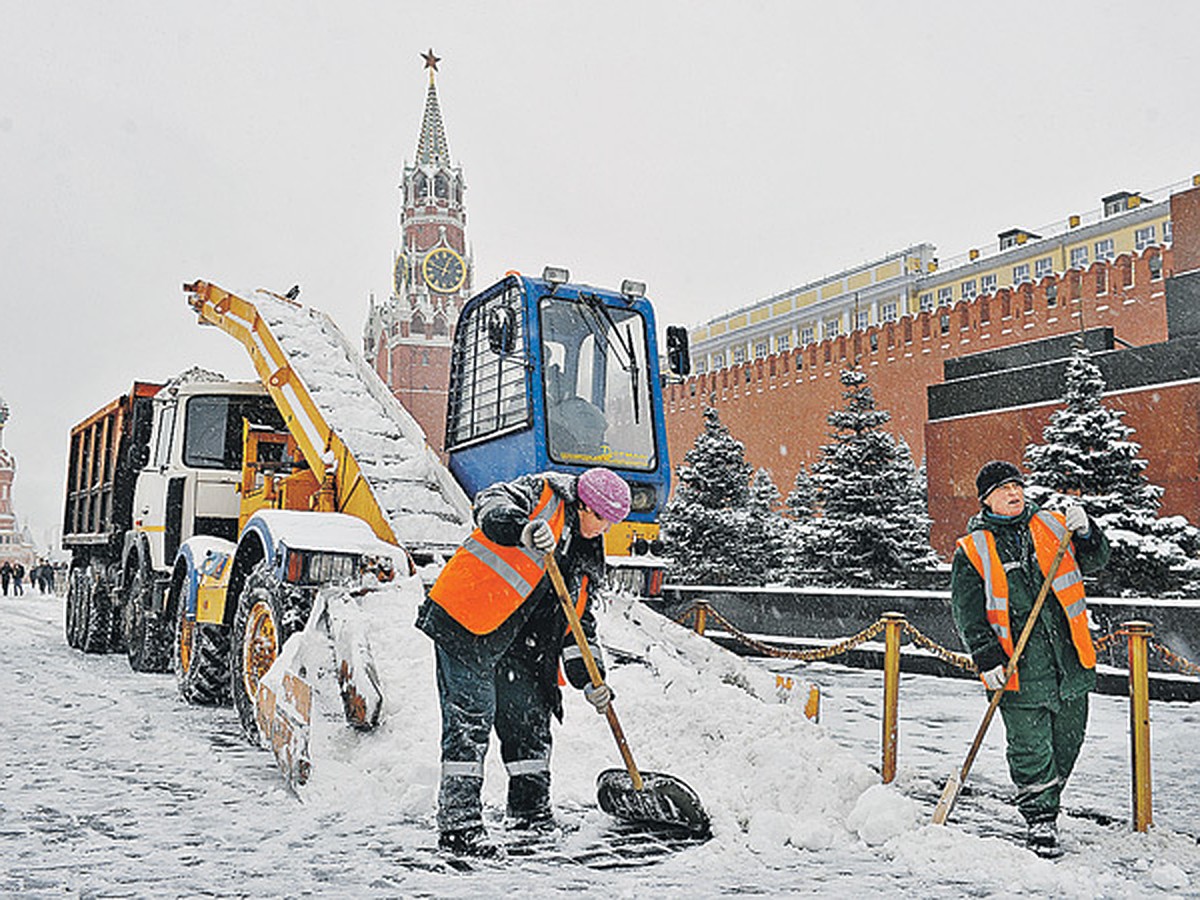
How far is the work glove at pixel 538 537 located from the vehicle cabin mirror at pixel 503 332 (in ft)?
9.52

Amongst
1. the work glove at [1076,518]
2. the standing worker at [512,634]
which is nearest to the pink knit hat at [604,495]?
the standing worker at [512,634]

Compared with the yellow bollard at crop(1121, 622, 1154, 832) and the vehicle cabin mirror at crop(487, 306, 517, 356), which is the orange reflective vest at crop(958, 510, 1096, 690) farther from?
the vehicle cabin mirror at crop(487, 306, 517, 356)

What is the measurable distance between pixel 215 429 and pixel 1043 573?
25.2 ft

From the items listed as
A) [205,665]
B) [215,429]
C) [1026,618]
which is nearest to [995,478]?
[1026,618]

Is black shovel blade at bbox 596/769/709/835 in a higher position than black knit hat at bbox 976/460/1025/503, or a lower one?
lower

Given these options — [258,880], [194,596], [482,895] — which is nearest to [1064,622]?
[482,895]

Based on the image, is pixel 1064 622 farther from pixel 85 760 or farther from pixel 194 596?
pixel 194 596

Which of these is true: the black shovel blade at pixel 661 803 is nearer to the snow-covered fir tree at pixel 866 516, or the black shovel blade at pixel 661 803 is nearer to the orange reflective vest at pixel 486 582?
the orange reflective vest at pixel 486 582

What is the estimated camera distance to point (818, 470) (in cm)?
2317

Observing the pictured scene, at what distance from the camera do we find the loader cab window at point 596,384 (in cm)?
753

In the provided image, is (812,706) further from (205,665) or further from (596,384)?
(205,665)

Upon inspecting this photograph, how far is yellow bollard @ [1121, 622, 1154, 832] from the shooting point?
17.6ft

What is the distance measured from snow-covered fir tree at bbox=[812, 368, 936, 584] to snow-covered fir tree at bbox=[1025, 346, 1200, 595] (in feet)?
13.6

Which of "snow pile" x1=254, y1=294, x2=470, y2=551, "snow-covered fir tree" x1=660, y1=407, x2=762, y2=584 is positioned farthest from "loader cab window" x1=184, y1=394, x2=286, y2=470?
"snow-covered fir tree" x1=660, y1=407, x2=762, y2=584
